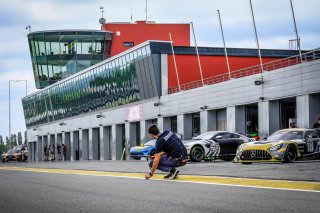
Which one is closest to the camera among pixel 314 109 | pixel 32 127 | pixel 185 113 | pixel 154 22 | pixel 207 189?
pixel 207 189

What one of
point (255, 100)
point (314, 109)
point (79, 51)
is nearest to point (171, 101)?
point (255, 100)

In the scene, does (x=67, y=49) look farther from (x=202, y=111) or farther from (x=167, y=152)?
(x=167, y=152)

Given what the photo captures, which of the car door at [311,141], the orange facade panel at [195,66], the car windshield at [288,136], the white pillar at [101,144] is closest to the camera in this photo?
the car door at [311,141]

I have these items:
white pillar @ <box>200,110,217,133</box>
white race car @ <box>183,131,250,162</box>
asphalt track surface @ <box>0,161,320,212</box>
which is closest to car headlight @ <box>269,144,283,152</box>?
white race car @ <box>183,131,250,162</box>

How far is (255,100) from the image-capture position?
39250mm

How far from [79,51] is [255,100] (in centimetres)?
4788

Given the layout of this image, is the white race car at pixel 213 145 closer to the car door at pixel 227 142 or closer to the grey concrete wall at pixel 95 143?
the car door at pixel 227 142

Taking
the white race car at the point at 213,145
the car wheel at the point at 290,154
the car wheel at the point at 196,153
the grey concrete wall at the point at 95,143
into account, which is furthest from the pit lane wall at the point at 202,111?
the car wheel at the point at 290,154

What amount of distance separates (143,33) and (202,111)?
38.2m

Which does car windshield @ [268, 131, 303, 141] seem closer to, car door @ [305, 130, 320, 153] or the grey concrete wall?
car door @ [305, 130, 320, 153]

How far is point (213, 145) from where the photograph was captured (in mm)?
27734

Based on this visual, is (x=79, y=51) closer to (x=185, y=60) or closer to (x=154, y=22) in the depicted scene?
(x=154, y=22)

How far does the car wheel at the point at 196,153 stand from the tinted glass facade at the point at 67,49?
5682cm

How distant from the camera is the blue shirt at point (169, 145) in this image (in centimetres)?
1427
